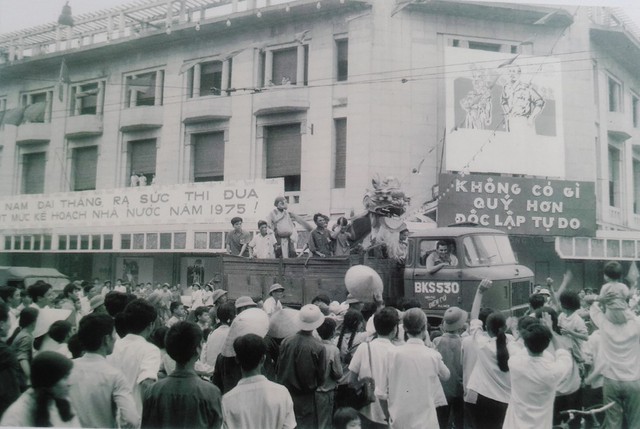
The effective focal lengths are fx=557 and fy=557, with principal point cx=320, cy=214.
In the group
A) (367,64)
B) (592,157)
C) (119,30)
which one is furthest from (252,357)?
(592,157)

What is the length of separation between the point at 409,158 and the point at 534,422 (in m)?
6.91

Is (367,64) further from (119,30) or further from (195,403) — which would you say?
(195,403)

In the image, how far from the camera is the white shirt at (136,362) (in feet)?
8.78

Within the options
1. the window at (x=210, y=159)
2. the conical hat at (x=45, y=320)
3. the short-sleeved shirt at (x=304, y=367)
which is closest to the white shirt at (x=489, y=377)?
the short-sleeved shirt at (x=304, y=367)

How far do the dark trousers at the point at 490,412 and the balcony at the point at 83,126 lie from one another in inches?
264

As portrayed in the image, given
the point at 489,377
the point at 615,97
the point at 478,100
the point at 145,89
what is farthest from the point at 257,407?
the point at 615,97

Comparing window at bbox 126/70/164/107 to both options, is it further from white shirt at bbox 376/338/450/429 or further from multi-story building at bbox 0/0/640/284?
white shirt at bbox 376/338/450/429

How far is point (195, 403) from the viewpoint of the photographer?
2.25m

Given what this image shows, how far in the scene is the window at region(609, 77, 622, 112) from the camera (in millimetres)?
9781

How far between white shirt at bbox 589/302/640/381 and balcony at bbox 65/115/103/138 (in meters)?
7.05

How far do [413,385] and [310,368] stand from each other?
589 mm

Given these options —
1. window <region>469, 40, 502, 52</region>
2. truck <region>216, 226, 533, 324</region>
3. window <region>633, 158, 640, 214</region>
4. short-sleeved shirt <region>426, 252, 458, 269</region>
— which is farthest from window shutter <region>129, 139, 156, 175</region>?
window <region>633, 158, 640, 214</region>

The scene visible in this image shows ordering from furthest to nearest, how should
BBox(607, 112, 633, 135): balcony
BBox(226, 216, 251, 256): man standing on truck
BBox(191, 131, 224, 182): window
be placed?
BBox(191, 131, 224, 182): window, BBox(607, 112, 633, 135): balcony, BBox(226, 216, 251, 256): man standing on truck

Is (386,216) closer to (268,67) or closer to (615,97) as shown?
(268,67)
